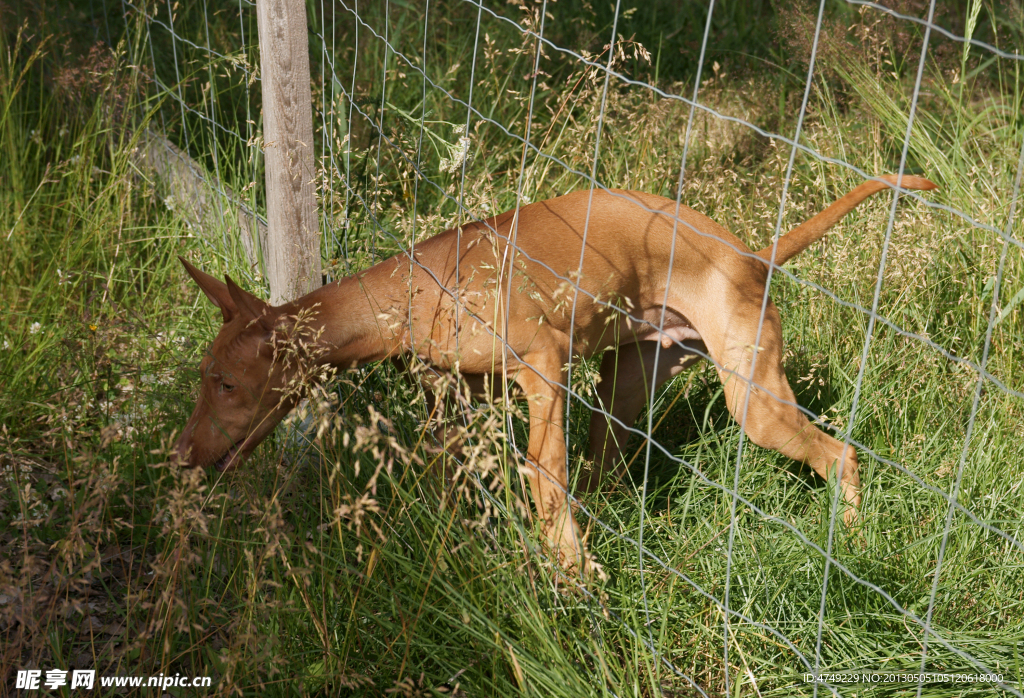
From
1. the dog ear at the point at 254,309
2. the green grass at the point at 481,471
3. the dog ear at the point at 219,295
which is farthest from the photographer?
the dog ear at the point at 219,295

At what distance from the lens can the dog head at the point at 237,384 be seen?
2.70 m

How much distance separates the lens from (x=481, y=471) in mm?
3031

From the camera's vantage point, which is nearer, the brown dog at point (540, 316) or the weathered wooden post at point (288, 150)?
the brown dog at point (540, 316)

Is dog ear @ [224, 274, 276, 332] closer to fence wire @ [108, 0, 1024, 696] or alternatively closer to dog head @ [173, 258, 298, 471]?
dog head @ [173, 258, 298, 471]

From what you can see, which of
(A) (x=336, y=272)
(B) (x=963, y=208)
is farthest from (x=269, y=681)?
(B) (x=963, y=208)

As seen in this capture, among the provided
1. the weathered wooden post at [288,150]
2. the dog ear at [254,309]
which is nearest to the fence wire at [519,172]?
the weathered wooden post at [288,150]

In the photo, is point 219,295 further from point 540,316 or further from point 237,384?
point 540,316

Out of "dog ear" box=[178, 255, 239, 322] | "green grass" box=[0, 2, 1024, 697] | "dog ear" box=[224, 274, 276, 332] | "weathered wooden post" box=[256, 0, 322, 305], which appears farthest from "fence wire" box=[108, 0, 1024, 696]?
"dog ear" box=[178, 255, 239, 322]

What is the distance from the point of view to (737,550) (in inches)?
102

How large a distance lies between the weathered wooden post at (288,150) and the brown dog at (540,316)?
362mm

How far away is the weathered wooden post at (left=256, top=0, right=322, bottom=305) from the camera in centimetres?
301

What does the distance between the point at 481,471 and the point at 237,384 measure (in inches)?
32.6

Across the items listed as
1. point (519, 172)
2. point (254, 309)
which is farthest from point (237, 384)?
point (519, 172)

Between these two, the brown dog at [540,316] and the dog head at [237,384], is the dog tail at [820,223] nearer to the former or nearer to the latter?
the brown dog at [540,316]
